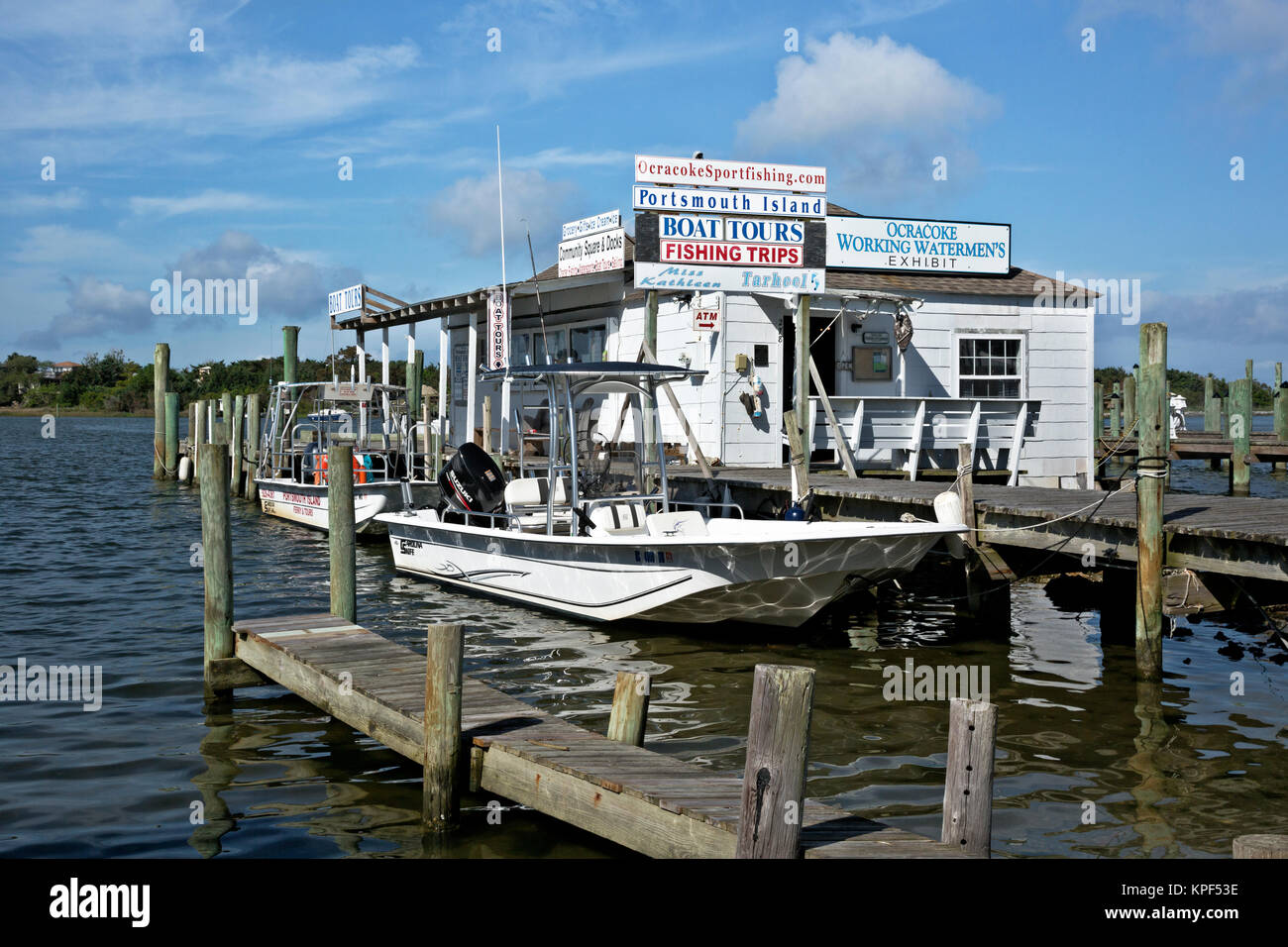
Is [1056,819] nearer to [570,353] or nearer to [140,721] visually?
[140,721]

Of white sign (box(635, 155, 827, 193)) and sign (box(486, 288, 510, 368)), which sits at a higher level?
white sign (box(635, 155, 827, 193))

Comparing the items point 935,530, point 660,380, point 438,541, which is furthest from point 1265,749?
point 438,541

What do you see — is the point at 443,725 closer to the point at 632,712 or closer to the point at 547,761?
the point at 547,761

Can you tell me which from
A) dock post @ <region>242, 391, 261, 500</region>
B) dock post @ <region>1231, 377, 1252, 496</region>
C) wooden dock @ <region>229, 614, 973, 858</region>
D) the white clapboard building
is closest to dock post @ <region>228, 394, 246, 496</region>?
dock post @ <region>242, 391, 261, 500</region>

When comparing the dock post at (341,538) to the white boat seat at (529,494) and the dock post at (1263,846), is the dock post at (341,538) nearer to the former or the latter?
the white boat seat at (529,494)

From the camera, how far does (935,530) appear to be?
10367 mm

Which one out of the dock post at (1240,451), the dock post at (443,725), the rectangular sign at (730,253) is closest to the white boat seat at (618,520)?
the rectangular sign at (730,253)

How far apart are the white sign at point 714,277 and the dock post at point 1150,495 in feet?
22.3

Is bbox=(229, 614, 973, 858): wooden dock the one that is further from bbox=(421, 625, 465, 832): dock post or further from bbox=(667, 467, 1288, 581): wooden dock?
bbox=(667, 467, 1288, 581): wooden dock

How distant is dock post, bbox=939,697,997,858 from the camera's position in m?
4.93

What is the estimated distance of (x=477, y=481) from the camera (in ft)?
45.9

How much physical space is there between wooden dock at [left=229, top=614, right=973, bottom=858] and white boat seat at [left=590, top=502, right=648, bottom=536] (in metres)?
3.51

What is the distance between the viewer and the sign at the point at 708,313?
61.5 feet
